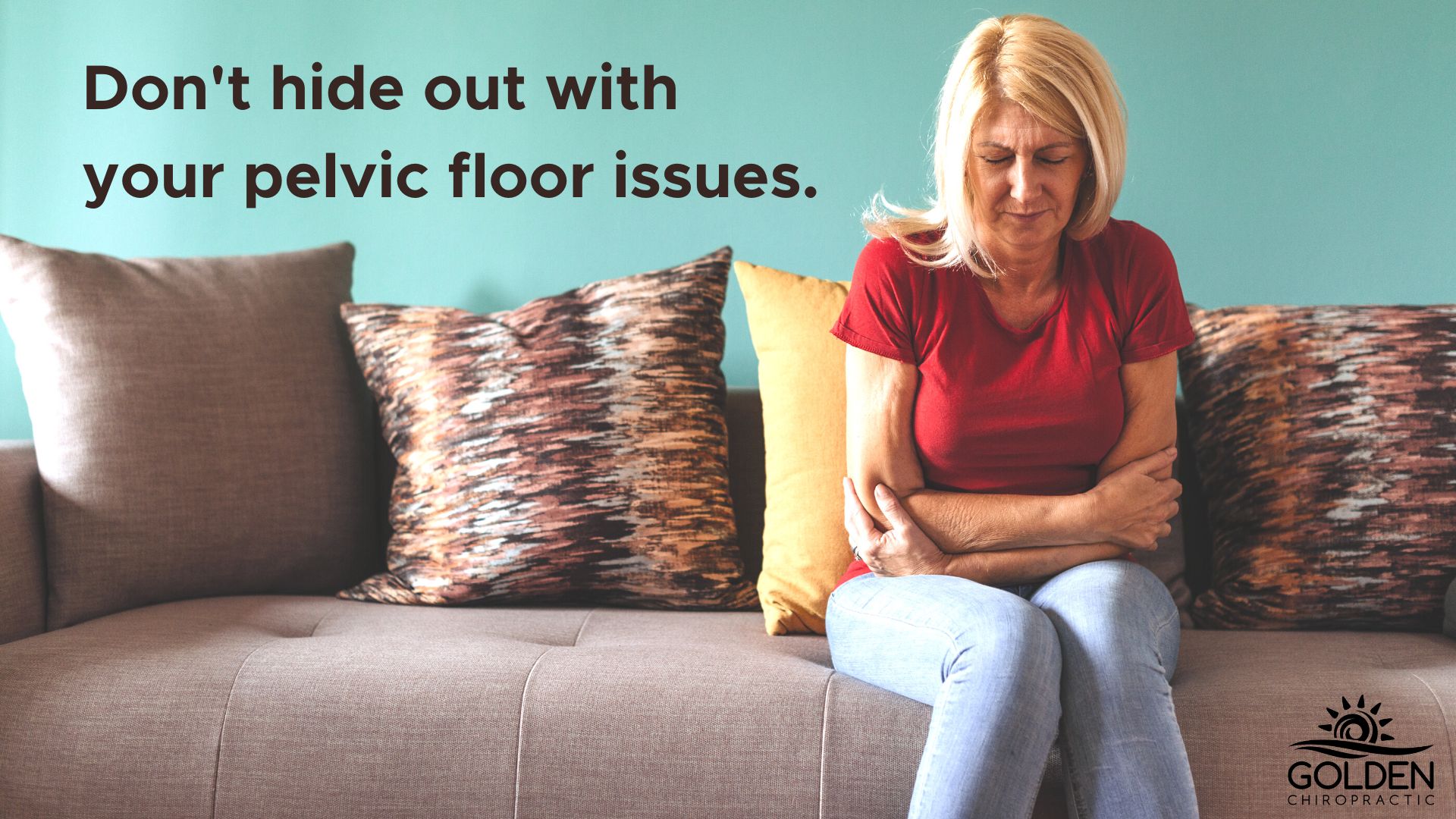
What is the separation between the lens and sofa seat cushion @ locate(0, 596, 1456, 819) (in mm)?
1187

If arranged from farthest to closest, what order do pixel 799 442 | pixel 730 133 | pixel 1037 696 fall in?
pixel 730 133 → pixel 799 442 → pixel 1037 696

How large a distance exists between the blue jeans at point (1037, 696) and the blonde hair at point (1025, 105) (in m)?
0.46

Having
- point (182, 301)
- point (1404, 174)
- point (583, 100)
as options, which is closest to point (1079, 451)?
point (1404, 174)

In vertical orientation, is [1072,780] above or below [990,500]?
below

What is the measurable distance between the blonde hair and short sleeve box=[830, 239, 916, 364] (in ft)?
0.14

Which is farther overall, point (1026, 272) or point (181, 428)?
point (181, 428)

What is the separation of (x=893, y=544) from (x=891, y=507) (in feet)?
0.15

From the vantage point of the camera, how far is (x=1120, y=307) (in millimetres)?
1438

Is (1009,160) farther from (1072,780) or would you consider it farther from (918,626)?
(1072,780)

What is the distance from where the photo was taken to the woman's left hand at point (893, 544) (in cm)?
138

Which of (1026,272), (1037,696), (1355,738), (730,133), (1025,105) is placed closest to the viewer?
(1037,696)

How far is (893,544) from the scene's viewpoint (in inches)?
54.8

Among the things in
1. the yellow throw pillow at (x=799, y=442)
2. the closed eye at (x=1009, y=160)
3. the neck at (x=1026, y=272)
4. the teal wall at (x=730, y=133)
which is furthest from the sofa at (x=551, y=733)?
the teal wall at (x=730, y=133)

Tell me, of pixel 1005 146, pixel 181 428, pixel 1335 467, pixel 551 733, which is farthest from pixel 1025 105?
pixel 181 428
